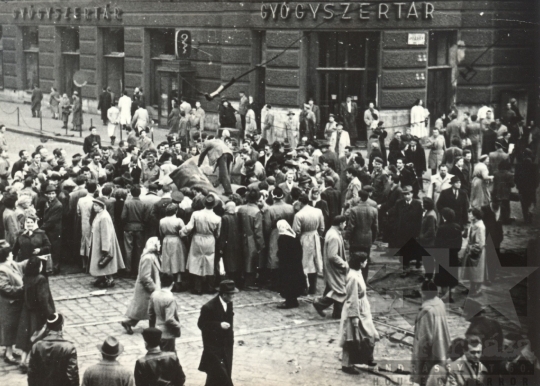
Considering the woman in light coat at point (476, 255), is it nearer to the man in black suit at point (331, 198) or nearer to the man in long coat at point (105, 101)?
the man in black suit at point (331, 198)

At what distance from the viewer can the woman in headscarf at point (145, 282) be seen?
1178 cm

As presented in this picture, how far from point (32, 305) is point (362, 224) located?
256 inches

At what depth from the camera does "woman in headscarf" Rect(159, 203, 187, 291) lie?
1391cm

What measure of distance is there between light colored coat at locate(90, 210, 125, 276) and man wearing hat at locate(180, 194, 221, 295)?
1.39m

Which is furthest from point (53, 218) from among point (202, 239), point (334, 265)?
point (334, 265)

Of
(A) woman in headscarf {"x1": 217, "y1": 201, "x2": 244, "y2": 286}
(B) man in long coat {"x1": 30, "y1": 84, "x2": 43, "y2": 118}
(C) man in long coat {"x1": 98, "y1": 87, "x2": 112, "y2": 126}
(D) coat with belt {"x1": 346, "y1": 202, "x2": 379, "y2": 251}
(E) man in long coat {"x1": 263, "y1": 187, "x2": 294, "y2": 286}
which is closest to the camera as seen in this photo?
(A) woman in headscarf {"x1": 217, "y1": 201, "x2": 244, "y2": 286}

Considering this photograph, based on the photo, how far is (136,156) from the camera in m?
18.9

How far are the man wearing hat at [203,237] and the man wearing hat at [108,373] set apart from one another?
5.82 meters

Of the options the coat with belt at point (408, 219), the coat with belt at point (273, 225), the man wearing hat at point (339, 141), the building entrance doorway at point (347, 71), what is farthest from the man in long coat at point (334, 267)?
the building entrance doorway at point (347, 71)

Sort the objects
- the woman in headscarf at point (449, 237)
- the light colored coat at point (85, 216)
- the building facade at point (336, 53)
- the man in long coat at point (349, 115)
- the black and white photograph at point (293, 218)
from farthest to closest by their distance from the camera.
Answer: the man in long coat at point (349, 115)
the building facade at point (336, 53)
the light colored coat at point (85, 216)
the woman in headscarf at point (449, 237)
the black and white photograph at point (293, 218)

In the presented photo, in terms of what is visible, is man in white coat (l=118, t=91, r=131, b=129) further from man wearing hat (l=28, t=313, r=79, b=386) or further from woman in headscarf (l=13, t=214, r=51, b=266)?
man wearing hat (l=28, t=313, r=79, b=386)

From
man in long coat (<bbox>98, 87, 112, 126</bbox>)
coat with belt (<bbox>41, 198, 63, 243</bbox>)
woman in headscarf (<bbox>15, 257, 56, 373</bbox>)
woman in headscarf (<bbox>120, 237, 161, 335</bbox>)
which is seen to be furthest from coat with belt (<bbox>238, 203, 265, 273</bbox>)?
man in long coat (<bbox>98, 87, 112, 126</bbox>)

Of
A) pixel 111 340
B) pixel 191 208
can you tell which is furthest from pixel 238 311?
pixel 111 340

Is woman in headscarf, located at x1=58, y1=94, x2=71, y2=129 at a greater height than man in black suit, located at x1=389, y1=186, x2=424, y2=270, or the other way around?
woman in headscarf, located at x1=58, y1=94, x2=71, y2=129
